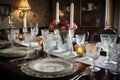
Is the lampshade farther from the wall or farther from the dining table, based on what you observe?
the dining table

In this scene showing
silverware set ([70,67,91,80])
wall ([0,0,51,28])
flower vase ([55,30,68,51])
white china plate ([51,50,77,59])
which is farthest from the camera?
wall ([0,0,51,28])

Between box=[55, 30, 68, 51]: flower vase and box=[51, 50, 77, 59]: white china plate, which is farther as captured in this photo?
box=[55, 30, 68, 51]: flower vase

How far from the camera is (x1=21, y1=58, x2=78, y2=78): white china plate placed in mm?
993

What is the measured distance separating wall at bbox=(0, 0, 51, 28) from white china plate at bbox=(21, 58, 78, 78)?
3060 mm

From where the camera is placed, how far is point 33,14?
4.38 m

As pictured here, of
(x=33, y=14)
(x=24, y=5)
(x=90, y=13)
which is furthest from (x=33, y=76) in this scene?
(x=33, y=14)

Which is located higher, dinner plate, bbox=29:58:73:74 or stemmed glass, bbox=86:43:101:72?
stemmed glass, bbox=86:43:101:72

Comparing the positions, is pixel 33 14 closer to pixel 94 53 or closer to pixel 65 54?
pixel 65 54

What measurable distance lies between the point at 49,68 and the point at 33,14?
343cm

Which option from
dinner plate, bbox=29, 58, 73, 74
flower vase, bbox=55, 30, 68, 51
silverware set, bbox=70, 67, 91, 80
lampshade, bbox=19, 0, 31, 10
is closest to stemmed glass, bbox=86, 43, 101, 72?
silverware set, bbox=70, 67, 91, 80

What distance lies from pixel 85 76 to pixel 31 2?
3.59m

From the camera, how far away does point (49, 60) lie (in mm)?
1219

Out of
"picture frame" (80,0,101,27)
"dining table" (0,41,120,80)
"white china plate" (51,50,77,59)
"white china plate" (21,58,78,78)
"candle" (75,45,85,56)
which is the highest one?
"picture frame" (80,0,101,27)

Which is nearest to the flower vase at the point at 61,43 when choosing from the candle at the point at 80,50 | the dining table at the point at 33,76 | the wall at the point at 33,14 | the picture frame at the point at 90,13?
the candle at the point at 80,50
